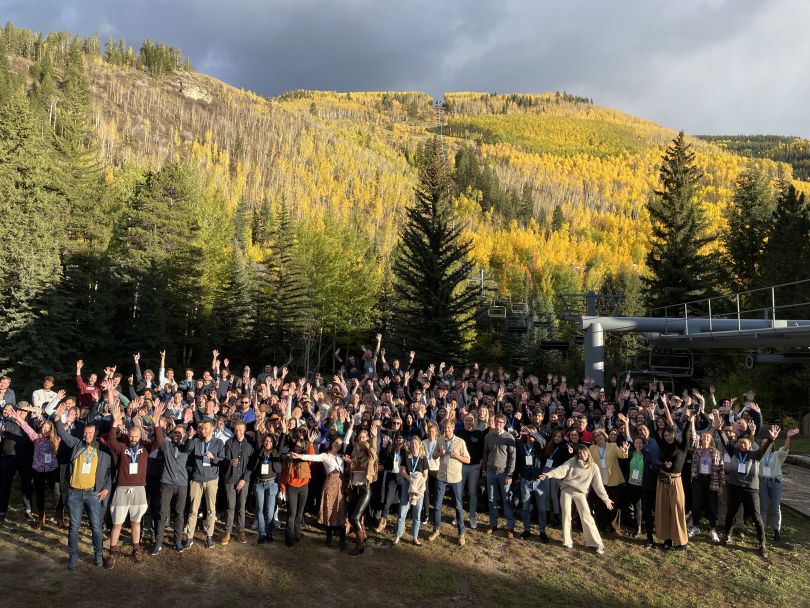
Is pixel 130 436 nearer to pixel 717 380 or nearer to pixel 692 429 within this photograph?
pixel 692 429

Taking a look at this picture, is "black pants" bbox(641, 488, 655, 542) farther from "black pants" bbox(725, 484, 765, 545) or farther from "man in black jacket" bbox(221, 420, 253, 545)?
"man in black jacket" bbox(221, 420, 253, 545)

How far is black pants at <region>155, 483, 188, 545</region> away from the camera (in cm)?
816

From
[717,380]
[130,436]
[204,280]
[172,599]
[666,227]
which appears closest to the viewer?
[172,599]

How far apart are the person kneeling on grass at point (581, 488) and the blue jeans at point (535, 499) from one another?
358 millimetres

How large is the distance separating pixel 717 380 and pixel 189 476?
28.3 metres

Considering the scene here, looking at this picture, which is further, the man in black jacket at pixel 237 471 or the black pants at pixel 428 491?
the black pants at pixel 428 491

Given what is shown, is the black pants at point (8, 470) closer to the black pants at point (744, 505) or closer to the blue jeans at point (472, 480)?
Result: the blue jeans at point (472, 480)

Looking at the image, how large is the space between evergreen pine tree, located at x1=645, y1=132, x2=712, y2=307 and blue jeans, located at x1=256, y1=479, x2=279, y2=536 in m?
25.2

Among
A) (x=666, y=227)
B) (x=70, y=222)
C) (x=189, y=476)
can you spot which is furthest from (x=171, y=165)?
(x=189, y=476)

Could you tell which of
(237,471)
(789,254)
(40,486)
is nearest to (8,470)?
(40,486)

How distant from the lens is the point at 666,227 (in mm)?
30844

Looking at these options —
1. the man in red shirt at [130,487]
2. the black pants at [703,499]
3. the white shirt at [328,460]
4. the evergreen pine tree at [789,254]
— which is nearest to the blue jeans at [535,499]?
the black pants at [703,499]

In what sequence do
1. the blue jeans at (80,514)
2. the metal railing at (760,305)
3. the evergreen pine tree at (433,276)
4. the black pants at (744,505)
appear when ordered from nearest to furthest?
the blue jeans at (80,514)
the black pants at (744,505)
the metal railing at (760,305)
the evergreen pine tree at (433,276)

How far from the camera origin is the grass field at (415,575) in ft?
23.9
